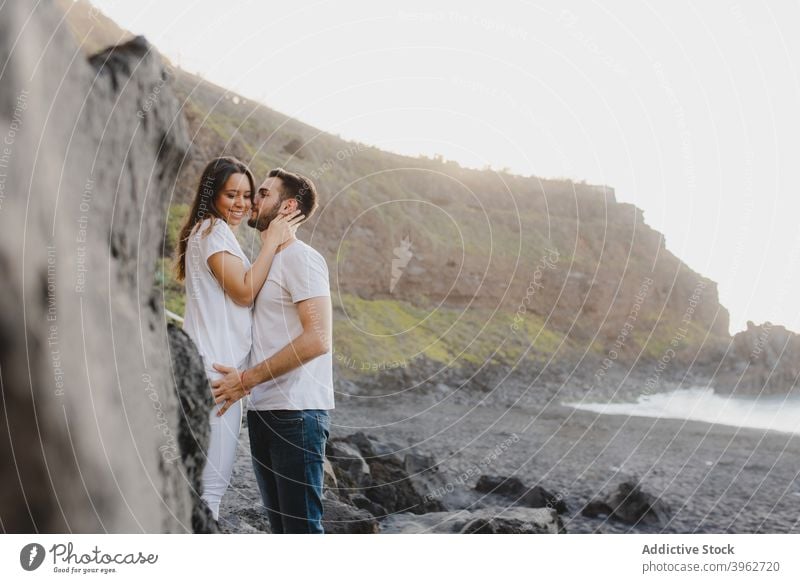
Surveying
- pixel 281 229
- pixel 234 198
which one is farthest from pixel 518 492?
pixel 234 198

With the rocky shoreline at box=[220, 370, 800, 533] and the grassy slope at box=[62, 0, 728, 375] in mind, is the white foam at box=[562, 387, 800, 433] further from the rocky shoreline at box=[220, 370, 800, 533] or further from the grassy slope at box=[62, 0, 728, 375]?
the grassy slope at box=[62, 0, 728, 375]

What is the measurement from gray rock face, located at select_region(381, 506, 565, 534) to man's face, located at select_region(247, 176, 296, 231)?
231 centimetres

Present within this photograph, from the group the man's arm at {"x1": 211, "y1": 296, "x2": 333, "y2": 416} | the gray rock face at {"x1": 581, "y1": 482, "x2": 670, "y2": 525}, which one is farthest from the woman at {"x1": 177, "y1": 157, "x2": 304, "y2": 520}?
the gray rock face at {"x1": 581, "y1": 482, "x2": 670, "y2": 525}

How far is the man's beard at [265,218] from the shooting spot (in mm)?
3090

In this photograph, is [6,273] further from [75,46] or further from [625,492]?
[625,492]

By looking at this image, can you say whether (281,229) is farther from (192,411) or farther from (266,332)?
(192,411)

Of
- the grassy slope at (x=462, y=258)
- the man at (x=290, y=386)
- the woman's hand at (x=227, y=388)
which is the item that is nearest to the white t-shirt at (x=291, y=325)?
the man at (x=290, y=386)

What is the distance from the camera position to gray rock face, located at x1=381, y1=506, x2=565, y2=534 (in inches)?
166

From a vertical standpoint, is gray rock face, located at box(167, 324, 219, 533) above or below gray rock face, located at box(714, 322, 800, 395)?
below

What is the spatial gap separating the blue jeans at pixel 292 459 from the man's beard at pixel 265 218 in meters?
0.86

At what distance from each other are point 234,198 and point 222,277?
0.39 metres

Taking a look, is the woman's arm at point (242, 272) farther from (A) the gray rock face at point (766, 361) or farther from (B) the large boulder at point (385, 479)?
(A) the gray rock face at point (766, 361)

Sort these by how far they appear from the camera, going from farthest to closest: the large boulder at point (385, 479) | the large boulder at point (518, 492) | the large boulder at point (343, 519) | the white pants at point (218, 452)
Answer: the large boulder at point (518, 492), the large boulder at point (385, 479), the large boulder at point (343, 519), the white pants at point (218, 452)
